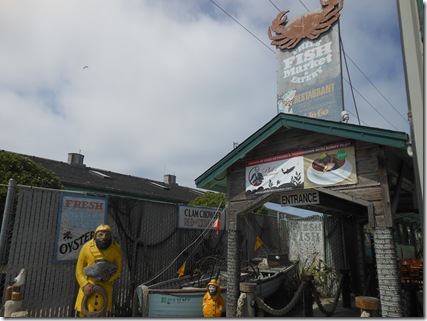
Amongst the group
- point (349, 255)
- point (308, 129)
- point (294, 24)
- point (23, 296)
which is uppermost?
point (294, 24)

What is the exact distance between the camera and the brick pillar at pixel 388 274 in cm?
538

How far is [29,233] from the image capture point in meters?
7.70

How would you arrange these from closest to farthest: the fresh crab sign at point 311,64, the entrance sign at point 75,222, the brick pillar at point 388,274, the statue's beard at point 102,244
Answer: the brick pillar at point 388,274 → the statue's beard at point 102,244 → the entrance sign at point 75,222 → the fresh crab sign at point 311,64

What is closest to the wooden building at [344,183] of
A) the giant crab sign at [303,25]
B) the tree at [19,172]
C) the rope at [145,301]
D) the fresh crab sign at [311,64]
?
the rope at [145,301]

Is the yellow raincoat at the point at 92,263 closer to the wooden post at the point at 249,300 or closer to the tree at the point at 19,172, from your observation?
the wooden post at the point at 249,300

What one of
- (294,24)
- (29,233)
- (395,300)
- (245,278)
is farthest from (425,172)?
(294,24)

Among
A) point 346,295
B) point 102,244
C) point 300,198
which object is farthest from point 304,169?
point 346,295

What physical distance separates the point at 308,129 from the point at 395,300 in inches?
136

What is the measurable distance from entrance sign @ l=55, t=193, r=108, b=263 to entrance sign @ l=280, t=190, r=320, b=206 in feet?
16.4

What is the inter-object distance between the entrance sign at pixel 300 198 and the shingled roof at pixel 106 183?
20.1m

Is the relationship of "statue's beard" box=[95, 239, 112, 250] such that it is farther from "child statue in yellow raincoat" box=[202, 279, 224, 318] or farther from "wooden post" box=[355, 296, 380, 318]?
"wooden post" box=[355, 296, 380, 318]

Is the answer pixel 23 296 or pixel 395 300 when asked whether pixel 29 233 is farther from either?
pixel 395 300

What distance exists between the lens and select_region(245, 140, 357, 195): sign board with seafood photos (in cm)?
650

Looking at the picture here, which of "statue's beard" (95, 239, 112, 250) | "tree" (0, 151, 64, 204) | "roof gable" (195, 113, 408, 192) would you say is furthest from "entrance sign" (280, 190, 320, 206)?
"tree" (0, 151, 64, 204)
